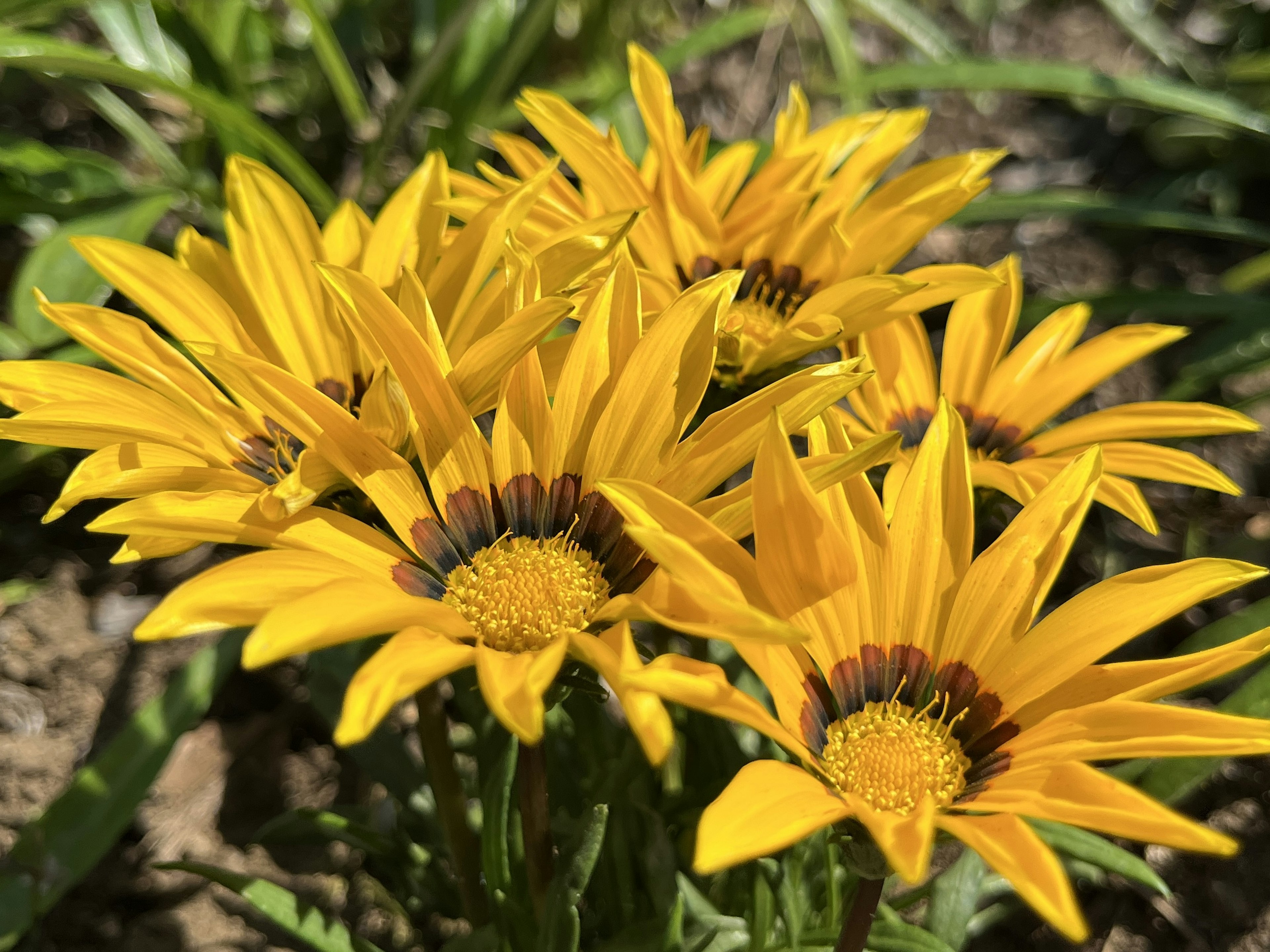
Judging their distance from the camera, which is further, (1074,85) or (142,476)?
(1074,85)

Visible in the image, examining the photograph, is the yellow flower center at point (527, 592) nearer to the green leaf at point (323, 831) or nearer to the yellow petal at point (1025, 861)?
the yellow petal at point (1025, 861)

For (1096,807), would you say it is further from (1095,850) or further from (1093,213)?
(1093,213)

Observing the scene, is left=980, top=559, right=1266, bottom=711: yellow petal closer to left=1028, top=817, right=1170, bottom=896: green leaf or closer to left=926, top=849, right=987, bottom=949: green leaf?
left=1028, top=817, right=1170, bottom=896: green leaf

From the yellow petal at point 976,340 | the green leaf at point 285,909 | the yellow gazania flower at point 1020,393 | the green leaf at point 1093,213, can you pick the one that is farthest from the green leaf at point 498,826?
the green leaf at point 1093,213

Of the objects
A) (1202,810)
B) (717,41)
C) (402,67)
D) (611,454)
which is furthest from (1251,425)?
(402,67)

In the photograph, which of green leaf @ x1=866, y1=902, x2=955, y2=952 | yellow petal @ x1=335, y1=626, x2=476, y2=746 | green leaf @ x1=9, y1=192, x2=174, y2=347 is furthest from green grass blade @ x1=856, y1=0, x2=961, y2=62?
yellow petal @ x1=335, y1=626, x2=476, y2=746

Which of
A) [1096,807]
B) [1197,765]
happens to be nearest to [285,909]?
[1096,807]
